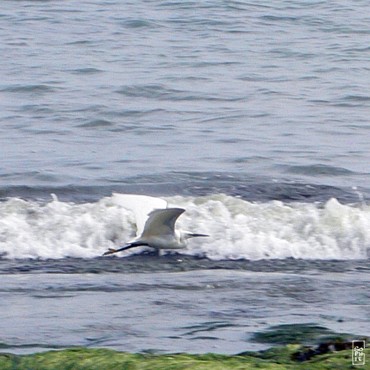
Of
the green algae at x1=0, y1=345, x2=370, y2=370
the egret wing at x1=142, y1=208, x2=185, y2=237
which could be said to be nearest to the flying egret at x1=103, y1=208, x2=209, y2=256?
the egret wing at x1=142, y1=208, x2=185, y2=237

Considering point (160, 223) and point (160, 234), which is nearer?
point (160, 223)

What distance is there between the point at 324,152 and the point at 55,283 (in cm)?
510

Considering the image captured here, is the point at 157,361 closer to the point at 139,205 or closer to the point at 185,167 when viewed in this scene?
the point at 139,205

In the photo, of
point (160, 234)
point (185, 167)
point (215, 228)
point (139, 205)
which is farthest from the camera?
point (185, 167)

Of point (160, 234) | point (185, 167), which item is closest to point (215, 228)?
point (160, 234)

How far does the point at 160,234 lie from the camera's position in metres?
8.48

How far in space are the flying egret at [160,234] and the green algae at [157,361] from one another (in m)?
2.84

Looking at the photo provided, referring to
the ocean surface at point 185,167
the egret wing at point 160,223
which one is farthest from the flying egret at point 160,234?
the ocean surface at point 185,167

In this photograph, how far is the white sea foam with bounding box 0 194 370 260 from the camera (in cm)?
863

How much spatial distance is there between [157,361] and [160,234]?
3253mm

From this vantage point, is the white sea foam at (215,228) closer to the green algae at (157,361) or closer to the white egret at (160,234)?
the white egret at (160,234)

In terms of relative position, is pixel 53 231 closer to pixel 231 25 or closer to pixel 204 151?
pixel 204 151

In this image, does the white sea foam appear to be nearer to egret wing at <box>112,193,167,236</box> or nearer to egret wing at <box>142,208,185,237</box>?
egret wing at <box>112,193,167,236</box>

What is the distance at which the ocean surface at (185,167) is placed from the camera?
6.61m
